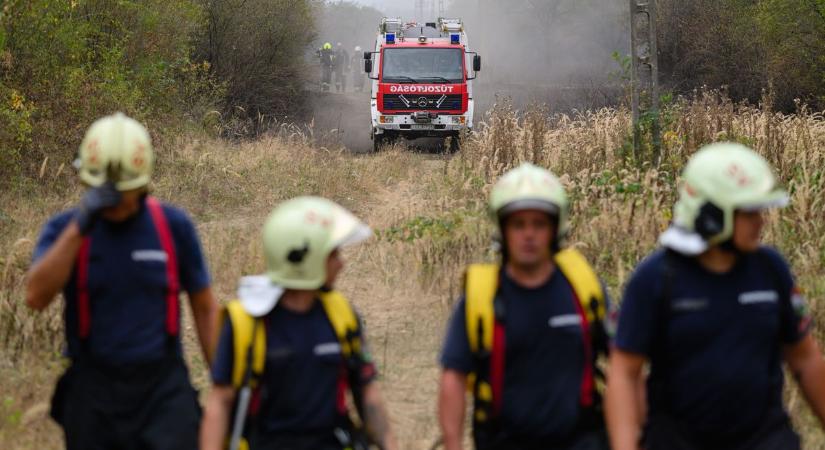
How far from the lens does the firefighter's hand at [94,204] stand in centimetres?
355

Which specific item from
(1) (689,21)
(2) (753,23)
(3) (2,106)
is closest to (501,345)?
(3) (2,106)

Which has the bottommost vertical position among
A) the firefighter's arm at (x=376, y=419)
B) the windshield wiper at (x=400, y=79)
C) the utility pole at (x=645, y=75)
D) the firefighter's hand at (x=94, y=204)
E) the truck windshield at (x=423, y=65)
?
the firefighter's arm at (x=376, y=419)

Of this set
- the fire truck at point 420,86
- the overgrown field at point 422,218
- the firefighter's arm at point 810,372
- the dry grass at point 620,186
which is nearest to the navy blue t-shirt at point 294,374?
the firefighter's arm at point 810,372

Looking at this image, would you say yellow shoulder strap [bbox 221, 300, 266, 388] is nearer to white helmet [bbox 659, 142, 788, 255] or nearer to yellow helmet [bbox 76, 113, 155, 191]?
yellow helmet [bbox 76, 113, 155, 191]

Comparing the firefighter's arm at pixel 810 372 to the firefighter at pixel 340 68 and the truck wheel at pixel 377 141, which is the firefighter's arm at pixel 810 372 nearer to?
the truck wheel at pixel 377 141

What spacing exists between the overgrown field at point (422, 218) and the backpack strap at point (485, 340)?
2649 mm

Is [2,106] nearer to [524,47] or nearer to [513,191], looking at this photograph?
[513,191]

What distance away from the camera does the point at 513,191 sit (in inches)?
135

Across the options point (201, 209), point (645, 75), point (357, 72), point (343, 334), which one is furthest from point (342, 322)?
point (357, 72)

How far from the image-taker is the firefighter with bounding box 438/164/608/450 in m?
3.32

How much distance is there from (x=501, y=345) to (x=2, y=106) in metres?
11.1

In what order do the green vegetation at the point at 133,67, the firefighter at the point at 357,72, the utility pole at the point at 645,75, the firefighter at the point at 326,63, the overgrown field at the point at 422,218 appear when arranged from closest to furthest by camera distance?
the overgrown field at the point at 422,218 → the utility pole at the point at 645,75 → the green vegetation at the point at 133,67 → the firefighter at the point at 326,63 → the firefighter at the point at 357,72

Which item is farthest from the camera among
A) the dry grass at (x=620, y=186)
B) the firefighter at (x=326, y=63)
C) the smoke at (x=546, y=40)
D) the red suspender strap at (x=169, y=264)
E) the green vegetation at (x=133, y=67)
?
the smoke at (x=546, y=40)

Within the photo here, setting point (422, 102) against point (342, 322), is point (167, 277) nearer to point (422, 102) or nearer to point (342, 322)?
point (342, 322)
